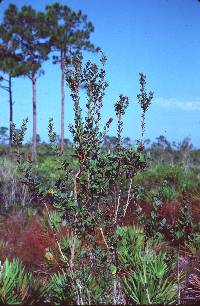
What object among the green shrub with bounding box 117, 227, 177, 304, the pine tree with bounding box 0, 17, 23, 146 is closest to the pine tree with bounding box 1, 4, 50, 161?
the pine tree with bounding box 0, 17, 23, 146

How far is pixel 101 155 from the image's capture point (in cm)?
464

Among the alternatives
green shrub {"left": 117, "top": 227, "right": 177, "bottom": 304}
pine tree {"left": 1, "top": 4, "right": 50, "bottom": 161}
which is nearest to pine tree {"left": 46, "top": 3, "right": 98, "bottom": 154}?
pine tree {"left": 1, "top": 4, "right": 50, "bottom": 161}

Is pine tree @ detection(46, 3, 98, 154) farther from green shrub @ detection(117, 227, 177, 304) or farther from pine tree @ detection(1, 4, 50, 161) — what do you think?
green shrub @ detection(117, 227, 177, 304)

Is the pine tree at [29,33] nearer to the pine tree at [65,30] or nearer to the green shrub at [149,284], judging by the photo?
the pine tree at [65,30]

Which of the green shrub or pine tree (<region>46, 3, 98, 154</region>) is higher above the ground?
pine tree (<region>46, 3, 98, 154</region>)

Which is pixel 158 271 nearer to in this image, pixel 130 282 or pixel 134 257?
pixel 130 282

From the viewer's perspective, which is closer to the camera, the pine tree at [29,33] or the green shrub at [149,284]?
the green shrub at [149,284]

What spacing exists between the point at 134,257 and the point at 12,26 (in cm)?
2269

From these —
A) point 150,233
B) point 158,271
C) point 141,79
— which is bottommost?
point 158,271

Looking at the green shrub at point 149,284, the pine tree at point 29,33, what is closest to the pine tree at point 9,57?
the pine tree at point 29,33

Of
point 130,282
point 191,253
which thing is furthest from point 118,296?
point 191,253

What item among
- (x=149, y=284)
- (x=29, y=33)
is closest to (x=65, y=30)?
(x=29, y=33)

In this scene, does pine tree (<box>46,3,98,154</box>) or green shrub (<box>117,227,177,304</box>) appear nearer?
green shrub (<box>117,227,177,304</box>)

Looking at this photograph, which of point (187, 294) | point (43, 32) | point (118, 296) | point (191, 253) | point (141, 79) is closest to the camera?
point (118, 296)
